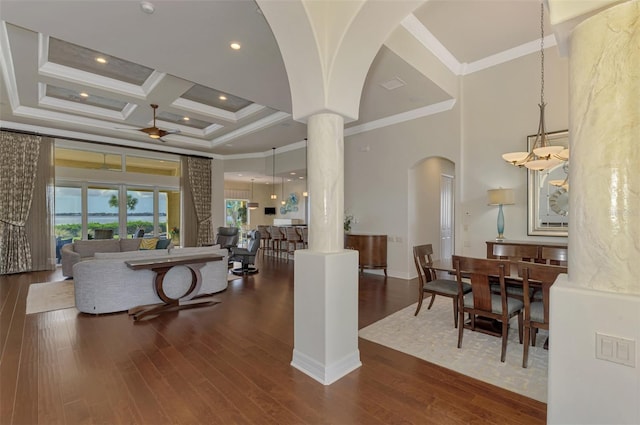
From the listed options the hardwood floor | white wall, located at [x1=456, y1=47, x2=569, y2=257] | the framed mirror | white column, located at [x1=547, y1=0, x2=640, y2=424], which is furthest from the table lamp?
white column, located at [x1=547, y1=0, x2=640, y2=424]

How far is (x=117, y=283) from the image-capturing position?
169 inches

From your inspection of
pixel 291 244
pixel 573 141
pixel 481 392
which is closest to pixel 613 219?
pixel 573 141

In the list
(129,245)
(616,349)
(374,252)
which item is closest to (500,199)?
(374,252)

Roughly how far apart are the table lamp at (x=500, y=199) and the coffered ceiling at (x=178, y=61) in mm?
1874

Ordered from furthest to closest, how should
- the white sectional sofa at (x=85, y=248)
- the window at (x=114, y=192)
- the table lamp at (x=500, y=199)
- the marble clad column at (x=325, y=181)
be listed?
the window at (x=114, y=192), the white sectional sofa at (x=85, y=248), the table lamp at (x=500, y=199), the marble clad column at (x=325, y=181)

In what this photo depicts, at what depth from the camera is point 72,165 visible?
7949mm

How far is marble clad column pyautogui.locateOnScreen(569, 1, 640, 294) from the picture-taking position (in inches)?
47.9

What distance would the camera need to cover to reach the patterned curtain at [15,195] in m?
6.88

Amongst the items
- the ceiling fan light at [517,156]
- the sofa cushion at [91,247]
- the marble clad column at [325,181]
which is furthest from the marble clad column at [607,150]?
the sofa cushion at [91,247]

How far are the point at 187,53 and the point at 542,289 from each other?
4753mm

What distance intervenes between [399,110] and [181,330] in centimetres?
532

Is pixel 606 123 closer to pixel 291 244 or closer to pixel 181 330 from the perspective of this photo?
pixel 181 330

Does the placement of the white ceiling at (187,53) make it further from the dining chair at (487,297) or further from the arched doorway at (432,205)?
the dining chair at (487,297)

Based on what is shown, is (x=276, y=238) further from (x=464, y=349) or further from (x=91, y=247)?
(x=464, y=349)
